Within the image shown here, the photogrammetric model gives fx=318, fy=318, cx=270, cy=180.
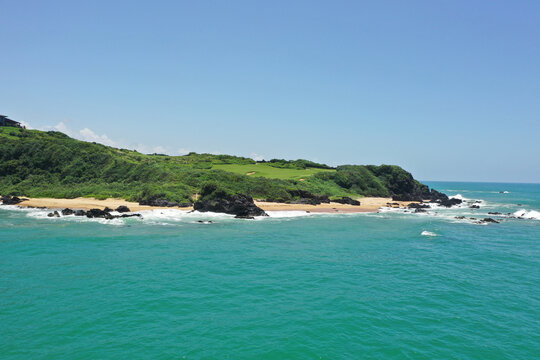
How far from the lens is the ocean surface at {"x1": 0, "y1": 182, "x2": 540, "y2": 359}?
1233 centimetres

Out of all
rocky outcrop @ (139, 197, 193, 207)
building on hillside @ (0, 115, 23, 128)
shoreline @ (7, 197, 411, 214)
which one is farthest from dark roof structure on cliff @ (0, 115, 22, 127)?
rocky outcrop @ (139, 197, 193, 207)

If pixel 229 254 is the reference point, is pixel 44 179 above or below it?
above

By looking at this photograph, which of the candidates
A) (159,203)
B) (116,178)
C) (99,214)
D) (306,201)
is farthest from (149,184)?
(306,201)

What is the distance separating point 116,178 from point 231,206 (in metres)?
39.0

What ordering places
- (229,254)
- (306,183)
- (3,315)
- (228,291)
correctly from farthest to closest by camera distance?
(306,183), (229,254), (228,291), (3,315)

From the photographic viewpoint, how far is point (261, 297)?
16.7 m

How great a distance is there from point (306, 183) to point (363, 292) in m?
67.0

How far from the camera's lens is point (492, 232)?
40.2m

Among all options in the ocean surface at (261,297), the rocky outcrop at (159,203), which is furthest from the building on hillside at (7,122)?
the ocean surface at (261,297)

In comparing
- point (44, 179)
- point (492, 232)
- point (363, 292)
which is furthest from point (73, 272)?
point (44, 179)

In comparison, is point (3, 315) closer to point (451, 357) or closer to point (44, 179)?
point (451, 357)

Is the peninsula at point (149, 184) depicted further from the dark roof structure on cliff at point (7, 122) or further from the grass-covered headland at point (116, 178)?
the dark roof structure on cliff at point (7, 122)

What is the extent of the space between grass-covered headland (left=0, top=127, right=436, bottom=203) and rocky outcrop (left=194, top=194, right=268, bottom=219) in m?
2.31

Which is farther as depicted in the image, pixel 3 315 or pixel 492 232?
pixel 492 232
